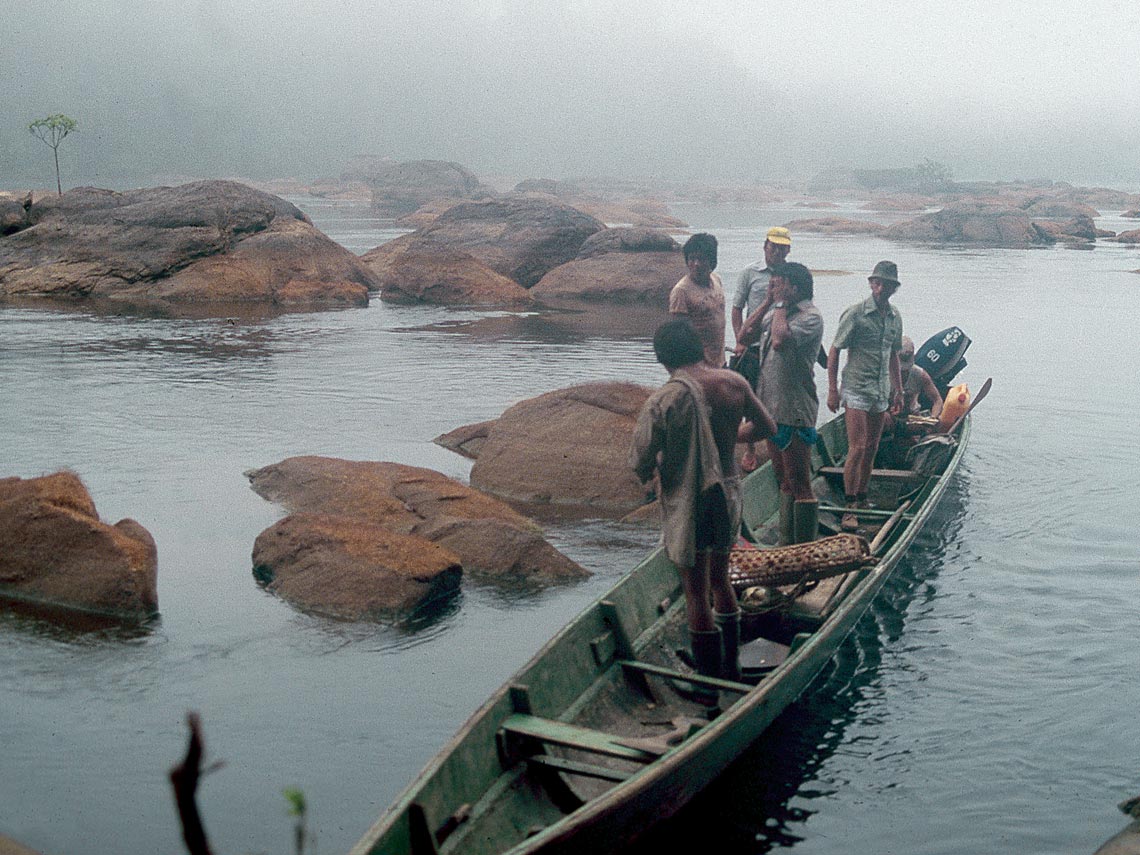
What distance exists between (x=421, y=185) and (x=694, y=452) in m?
96.3

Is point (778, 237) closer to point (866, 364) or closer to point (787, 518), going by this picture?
point (866, 364)

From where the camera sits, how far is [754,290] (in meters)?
9.76

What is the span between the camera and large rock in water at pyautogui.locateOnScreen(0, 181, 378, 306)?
2981cm

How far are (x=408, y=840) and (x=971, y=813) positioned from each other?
3.32 metres

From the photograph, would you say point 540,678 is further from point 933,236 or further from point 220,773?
point 933,236

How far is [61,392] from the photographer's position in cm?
1744

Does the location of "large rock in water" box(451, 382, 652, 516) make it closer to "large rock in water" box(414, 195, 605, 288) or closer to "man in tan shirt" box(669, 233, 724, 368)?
"man in tan shirt" box(669, 233, 724, 368)

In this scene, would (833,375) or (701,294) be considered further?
(833,375)

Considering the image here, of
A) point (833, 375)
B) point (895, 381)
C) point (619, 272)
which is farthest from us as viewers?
point (619, 272)

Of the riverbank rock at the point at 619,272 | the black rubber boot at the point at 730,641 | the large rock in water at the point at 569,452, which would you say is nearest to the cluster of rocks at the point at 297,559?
the large rock in water at the point at 569,452

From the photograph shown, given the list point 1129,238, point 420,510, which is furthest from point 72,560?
point 1129,238

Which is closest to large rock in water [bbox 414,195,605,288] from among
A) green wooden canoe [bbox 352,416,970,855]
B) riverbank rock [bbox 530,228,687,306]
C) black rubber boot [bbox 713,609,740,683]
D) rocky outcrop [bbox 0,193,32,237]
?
riverbank rock [bbox 530,228,687,306]

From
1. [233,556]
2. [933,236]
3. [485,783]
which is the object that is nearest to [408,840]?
[485,783]

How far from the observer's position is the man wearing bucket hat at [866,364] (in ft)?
32.0
